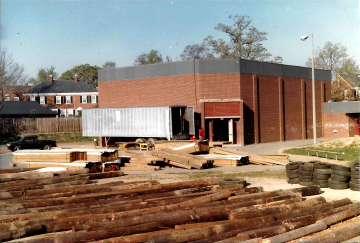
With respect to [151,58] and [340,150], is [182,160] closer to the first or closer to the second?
[340,150]

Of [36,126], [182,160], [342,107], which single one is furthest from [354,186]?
[36,126]

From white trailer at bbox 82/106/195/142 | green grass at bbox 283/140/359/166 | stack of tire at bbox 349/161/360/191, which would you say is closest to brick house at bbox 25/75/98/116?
white trailer at bbox 82/106/195/142

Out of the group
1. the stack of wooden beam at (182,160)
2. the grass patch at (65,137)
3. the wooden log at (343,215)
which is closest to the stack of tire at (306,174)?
the wooden log at (343,215)

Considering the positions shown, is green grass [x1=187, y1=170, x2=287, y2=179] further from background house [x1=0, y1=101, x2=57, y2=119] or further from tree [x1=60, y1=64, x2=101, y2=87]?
→ tree [x1=60, y1=64, x2=101, y2=87]

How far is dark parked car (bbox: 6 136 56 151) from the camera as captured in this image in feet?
112

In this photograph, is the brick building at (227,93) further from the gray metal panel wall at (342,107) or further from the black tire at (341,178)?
the black tire at (341,178)

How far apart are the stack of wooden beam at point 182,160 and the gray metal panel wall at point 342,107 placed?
29.1 metres

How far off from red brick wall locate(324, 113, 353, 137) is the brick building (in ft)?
12.4

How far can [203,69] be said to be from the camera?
37531 mm

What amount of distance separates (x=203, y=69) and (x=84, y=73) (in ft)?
192

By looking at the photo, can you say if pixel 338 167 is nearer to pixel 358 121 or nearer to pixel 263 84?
pixel 263 84

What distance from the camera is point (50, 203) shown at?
440 inches

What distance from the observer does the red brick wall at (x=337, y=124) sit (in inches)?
1789

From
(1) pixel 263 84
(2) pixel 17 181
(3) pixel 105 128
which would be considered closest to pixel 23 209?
(2) pixel 17 181
